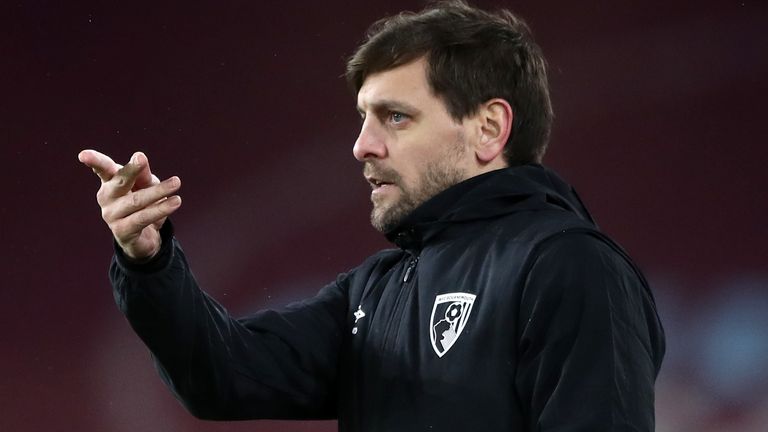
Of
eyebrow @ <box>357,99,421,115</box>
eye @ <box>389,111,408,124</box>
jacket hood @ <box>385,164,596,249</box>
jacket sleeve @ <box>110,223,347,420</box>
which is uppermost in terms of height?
eyebrow @ <box>357,99,421,115</box>

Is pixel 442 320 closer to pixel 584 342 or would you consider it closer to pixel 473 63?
pixel 584 342

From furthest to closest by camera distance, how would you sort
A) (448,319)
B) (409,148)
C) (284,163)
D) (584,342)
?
(284,163) < (409,148) < (448,319) < (584,342)

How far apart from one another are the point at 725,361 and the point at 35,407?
1.32 meters

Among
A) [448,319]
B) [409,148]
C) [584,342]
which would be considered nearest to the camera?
[584,342]

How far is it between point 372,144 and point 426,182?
0.07m

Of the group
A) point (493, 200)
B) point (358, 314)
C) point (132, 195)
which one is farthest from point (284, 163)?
point (132, 195)

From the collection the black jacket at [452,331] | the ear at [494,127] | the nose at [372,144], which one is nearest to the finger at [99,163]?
the black jacket at [452,331]

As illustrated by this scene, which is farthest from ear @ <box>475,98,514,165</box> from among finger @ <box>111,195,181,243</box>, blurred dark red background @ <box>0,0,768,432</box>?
blurred dark red background @ <box>0,0,768,432</box>

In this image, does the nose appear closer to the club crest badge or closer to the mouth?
Result: the mouth

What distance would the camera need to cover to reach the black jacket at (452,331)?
102cm

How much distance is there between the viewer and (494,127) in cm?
127

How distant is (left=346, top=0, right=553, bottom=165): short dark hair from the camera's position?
1.25m

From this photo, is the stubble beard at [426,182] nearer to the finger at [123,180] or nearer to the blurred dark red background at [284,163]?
the finger at [123,180]

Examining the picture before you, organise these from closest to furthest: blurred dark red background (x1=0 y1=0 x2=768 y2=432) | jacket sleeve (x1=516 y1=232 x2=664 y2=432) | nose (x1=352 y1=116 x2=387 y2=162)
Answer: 1. jacket sleeve (x1=516 y1=232 x2=664 y2=432)
2. nose (x1=352 y1=116 x2=387 y2=162)
3. blurred dark red background (x1=0 y1=0 x2=768 y2=432)
